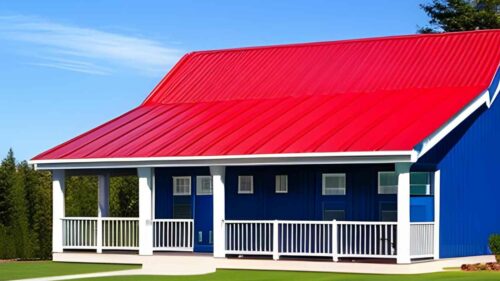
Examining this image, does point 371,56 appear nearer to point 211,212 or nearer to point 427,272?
point 211,212

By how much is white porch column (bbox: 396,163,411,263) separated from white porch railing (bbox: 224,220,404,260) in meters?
0.30

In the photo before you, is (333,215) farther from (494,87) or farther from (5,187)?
(5,187)

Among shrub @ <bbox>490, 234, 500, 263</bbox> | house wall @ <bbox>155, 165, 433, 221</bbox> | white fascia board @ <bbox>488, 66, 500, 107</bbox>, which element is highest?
white fascia board @ <bbox>488, 66, 500, 107</bbox>

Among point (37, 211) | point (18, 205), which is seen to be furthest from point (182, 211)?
point (37, 211)

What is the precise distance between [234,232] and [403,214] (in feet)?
20.0

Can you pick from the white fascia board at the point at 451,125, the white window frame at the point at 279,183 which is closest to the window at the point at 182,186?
the white window frame at the point at 279,183

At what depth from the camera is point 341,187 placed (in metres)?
38.3

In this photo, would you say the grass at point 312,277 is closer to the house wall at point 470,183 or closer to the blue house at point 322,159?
the blue house at point 322,159

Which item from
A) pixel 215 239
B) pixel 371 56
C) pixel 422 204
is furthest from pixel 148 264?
pixel 371 56

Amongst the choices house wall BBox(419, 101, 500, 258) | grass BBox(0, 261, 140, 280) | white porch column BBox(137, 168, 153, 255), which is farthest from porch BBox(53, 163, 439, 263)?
Result: grass BBox(0, 261, 140, 280)

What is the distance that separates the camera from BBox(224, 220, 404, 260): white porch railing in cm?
3541

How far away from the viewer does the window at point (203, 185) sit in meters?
41.2

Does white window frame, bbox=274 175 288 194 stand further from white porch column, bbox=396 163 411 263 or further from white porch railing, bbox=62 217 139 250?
white porch column, bbox=396 163 411 263

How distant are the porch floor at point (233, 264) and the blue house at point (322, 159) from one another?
380 millimetres
